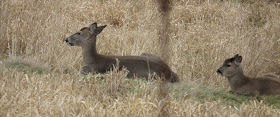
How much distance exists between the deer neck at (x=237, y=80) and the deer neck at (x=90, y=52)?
2044 millimetres

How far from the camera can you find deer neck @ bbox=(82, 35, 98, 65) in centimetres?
1073

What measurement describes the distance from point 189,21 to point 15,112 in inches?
391

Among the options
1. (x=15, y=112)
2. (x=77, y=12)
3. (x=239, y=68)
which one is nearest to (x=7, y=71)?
(x=15, y=112)

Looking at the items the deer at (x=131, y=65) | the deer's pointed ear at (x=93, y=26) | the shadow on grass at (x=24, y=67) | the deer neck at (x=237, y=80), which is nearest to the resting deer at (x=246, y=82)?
the deer neck at (x=237, y=80)

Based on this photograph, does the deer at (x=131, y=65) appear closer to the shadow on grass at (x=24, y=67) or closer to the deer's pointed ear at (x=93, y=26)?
the deer's pointed ear at (x=93, y=26)

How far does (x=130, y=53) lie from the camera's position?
12.6 meters

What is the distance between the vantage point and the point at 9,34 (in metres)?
12.4

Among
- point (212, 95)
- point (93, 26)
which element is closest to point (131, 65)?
point (93, 26)

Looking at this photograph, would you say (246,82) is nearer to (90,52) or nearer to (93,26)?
(90,52)

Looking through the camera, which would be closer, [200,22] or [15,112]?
[15,112]

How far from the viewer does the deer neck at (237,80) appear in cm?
1025

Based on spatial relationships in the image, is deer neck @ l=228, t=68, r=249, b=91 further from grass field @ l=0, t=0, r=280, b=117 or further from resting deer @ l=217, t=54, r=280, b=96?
grass field @ l=0, t=0, r=280, b=117

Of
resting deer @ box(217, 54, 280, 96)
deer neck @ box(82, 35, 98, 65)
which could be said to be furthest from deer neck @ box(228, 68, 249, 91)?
deer neck @ box(82, 35, 98, 65)

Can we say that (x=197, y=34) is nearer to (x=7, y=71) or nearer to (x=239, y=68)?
(x=239, y=68)
